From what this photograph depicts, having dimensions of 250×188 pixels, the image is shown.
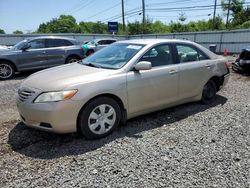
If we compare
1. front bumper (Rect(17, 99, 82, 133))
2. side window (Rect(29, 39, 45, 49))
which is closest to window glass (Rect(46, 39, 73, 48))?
side window (Rect(29, 39, 45, 49))

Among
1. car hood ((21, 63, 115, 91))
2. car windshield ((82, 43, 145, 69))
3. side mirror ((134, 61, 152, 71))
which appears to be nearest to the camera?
car hood ((21, 63, 115, 91))

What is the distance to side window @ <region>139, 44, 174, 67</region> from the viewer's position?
4.22 meters

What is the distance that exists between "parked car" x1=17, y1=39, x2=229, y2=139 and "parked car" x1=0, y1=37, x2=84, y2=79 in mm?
5620

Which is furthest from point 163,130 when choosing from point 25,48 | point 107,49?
point 25,48

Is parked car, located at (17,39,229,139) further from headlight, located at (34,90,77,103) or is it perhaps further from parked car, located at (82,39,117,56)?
parked car, located at (82,39,117,56)

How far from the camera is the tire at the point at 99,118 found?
3.49 m

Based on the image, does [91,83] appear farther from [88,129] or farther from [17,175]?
[17,175]

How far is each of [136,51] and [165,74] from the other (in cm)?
69

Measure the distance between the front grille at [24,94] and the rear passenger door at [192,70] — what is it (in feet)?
8.98

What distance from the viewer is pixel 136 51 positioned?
4.16 m

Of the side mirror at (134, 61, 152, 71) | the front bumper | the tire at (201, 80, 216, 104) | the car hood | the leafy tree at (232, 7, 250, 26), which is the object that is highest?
the leafy tree at (232, 7, 250, 26)

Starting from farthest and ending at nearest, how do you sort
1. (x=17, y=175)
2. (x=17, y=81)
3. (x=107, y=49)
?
(x=17, y=81)
(x=107, y=49)
(x=17, y=175)

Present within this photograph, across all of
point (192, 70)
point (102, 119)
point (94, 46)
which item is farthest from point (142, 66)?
point (94, 46)

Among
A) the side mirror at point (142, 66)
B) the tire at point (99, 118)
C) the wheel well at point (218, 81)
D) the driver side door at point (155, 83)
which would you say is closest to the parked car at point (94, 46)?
the wheel well at point (218, 81)
